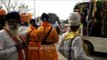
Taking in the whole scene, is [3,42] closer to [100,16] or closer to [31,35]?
[31,35]

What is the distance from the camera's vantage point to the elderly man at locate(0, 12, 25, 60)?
13.6 ft

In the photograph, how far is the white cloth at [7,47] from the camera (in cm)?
411

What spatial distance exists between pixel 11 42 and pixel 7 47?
9cm

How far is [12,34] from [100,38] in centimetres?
850

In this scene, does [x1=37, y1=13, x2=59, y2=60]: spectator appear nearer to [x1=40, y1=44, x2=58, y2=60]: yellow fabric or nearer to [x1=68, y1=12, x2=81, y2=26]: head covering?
[x1=40, y1=44, x2=58, y2=60]: yellow fabric

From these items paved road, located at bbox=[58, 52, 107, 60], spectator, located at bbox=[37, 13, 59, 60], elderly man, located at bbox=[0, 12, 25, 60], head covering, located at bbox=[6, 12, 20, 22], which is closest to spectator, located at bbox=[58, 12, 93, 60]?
elderly man, located at bbox=[0, 12, 25, 60]

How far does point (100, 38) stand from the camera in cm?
1233

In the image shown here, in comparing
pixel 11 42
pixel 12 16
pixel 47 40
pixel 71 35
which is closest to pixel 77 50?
pixel 71 35

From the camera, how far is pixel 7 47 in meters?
4.18

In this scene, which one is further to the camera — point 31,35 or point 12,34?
point 31,35

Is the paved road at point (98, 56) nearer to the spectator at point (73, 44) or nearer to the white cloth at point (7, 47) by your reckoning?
the spectator at point (73, 44)

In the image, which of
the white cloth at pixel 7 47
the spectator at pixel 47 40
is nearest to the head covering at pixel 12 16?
the white cloth at pixel 7 47

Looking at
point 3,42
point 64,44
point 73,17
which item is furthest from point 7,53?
point 73,17

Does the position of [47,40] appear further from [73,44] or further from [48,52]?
[73,44]
